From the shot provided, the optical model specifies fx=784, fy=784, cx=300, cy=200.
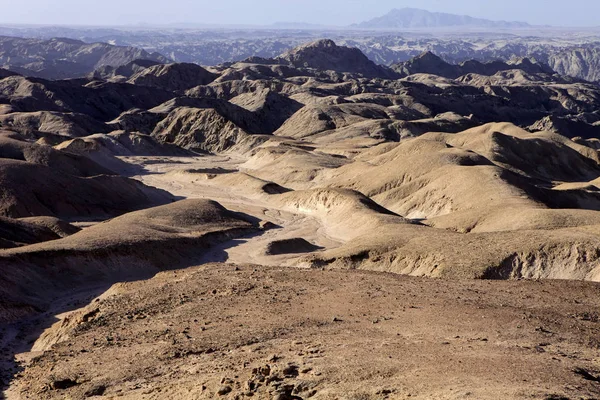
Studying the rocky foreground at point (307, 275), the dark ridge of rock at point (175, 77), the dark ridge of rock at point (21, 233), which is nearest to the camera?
the rocky foreground at point (307, 275)

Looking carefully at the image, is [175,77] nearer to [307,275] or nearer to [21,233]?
[21,233]

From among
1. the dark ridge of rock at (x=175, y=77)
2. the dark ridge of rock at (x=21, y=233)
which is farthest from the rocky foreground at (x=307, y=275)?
the dark ridge of rock at (x=175, y=77)

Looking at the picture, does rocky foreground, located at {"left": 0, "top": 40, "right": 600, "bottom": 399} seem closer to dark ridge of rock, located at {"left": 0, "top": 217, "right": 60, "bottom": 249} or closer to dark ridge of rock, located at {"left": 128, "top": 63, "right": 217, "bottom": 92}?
dark ridge of rock, located at {"left": 0, "top": 217, "right": 60, "bottom": 249}

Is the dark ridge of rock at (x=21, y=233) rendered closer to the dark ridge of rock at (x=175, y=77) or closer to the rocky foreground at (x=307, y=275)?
the rocky foreground at (x=307, y=275)

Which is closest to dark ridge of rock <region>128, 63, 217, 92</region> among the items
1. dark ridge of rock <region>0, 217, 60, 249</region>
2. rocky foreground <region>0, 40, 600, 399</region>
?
rocky foreground <region>0, 40, 600, 399</region>

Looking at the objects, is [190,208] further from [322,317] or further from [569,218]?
[322,317]

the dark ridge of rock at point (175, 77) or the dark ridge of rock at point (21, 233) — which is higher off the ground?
the dark ridge of rock at point (21, 233)

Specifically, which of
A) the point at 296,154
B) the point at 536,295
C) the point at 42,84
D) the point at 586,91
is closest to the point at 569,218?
the point at 536,295

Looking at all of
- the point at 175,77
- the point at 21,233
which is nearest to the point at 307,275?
the point at 21,233
